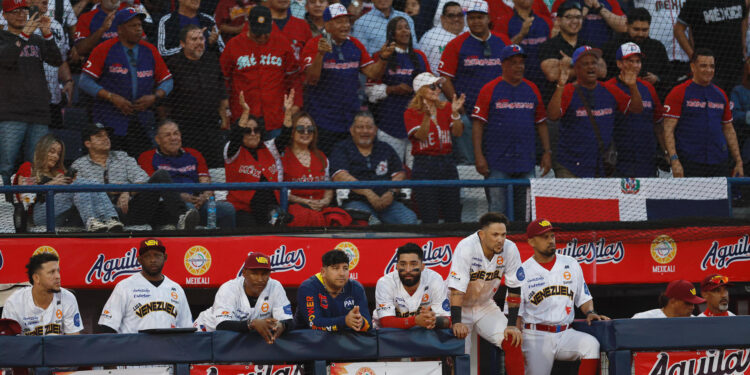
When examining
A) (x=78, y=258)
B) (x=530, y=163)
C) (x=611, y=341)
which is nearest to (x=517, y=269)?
(x=611, y=341)

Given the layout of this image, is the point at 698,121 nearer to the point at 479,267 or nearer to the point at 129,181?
the point at 479,267

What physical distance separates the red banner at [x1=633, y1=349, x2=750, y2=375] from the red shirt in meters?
3.90

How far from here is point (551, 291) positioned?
375 inches

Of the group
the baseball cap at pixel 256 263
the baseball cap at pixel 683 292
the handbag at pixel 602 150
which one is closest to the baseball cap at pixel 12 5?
the baseball cap at pixel 256 263

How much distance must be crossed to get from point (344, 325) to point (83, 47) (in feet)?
19.6

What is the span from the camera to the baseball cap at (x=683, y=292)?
31.1 ft

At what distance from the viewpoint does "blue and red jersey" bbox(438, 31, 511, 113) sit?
12.7 metres

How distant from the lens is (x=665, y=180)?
1166 cm

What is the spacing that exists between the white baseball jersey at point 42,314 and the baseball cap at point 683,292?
17.4ft

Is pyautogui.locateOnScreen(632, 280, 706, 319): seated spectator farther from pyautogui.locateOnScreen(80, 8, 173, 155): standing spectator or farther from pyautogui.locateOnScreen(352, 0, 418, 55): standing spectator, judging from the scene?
pyautogui.locateOnScreen(80, 8, 173, 155): standing spectator

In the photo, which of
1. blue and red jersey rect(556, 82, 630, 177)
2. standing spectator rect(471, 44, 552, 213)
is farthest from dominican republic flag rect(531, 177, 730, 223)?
blue and red jersey rect(556, 82, 630, 177)

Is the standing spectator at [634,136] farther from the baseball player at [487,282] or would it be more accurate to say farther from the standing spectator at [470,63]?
the baseball player at [487,282]

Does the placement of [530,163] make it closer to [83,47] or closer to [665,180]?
[665,180]

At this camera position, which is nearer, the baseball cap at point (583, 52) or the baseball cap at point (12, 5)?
the baseball cap at point (12, 5)
